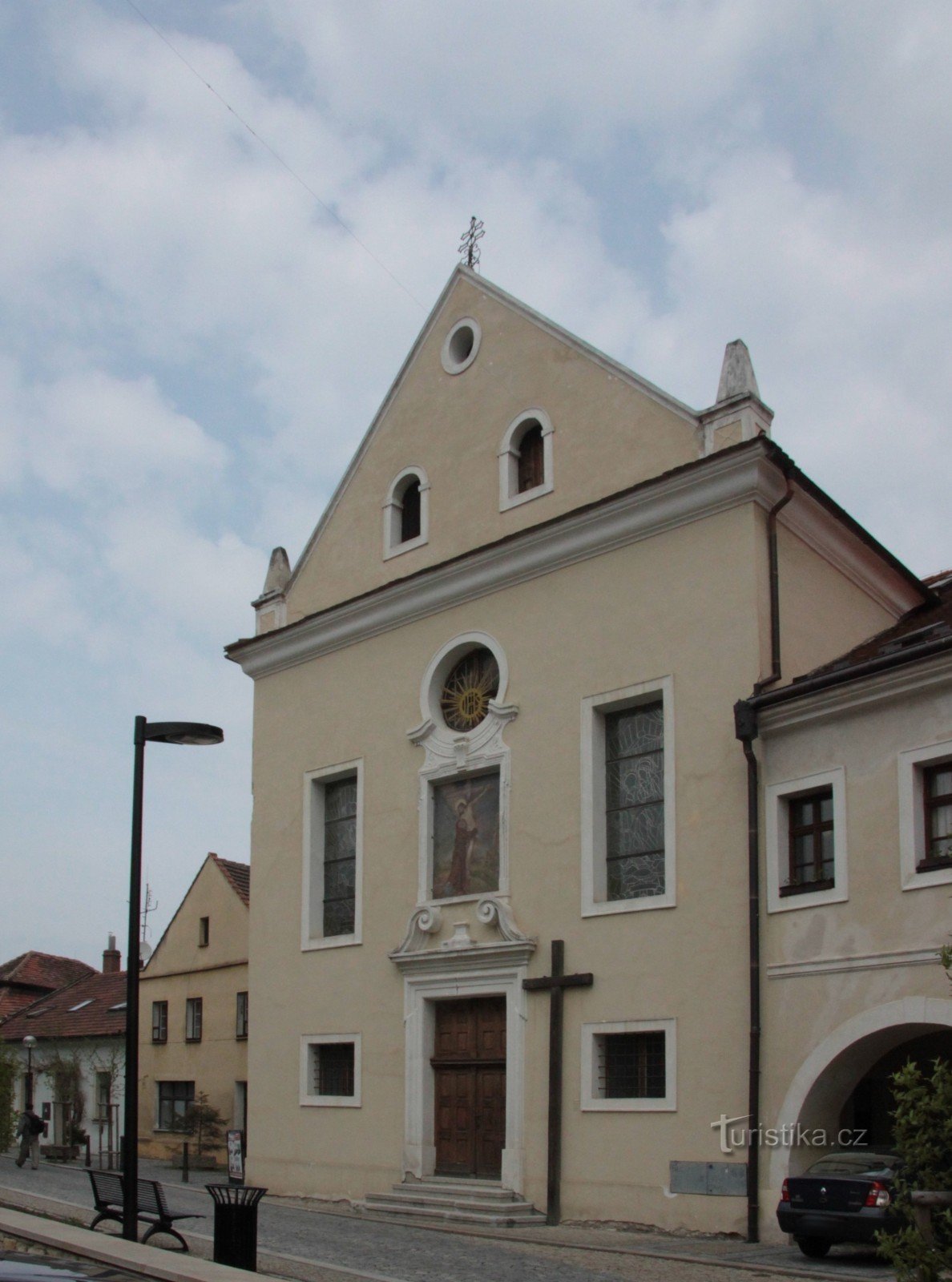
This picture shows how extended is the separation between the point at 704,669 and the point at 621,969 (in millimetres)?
3847

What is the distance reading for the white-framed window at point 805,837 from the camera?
16469 mm

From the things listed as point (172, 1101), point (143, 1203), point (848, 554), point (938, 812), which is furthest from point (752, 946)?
point (172, 1101)

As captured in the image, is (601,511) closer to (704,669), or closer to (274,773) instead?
(704,669)

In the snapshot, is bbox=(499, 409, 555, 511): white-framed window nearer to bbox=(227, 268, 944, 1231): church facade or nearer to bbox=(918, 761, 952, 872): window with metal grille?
bbox=(227, 268, 944, 1231): church facade

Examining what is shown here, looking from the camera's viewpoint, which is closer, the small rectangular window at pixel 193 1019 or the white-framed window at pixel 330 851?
the white-framed window at pixel 330 851

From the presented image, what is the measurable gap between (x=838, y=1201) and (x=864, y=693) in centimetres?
530

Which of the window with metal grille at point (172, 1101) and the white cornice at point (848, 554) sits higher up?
the white cornice at point (848, 554)

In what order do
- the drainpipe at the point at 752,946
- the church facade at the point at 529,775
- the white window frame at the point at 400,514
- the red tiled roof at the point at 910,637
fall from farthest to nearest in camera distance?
the white window frame at the point at 400,514 → the church facade at the point at 529,775 → the drainpipe at the point at 752,946 → the red tiled roof at the point at 910,637

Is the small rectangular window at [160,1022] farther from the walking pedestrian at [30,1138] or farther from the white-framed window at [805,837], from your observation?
the white-framed window at [805,837]

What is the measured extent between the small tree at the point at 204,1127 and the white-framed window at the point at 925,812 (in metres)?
21.9

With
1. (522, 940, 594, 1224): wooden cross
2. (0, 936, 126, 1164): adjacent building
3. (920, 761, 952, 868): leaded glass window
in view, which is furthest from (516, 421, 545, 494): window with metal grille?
(0, 936, 126, 1164): adjacent building

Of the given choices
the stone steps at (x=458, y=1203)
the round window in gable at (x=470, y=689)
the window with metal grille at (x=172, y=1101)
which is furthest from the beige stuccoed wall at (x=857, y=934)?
the window with metal grille at (x=172, y=1101)

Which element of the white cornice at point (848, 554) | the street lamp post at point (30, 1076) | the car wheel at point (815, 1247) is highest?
the white cornice at point (848, 554)

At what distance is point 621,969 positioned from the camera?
18.3m
